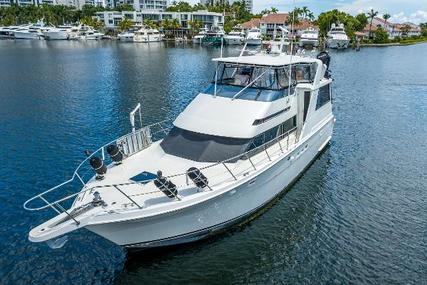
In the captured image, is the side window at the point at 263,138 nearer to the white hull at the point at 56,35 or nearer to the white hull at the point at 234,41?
the white hull at the point at 234,41

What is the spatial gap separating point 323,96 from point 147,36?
108373mm

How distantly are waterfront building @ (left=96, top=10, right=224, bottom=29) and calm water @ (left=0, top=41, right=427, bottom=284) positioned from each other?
109 metres

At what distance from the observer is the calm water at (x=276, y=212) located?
1214 centimetres

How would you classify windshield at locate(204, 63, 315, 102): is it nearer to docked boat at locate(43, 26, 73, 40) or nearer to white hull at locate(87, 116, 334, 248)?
white hull at locate(87, 116, 334, 248)

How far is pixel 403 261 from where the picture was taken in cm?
1266

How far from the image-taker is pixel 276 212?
1556 centimetres

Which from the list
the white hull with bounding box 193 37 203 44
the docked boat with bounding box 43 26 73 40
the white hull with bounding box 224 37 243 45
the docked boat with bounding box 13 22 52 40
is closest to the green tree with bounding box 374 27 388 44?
the white hull with bounding box 224 37 243 45

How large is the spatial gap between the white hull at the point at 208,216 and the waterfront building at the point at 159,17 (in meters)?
125

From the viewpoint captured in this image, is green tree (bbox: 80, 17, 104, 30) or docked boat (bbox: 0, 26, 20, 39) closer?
docked boat (bbox: 0, 26, 20, 39)

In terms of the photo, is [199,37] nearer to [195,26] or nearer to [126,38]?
[195,26]

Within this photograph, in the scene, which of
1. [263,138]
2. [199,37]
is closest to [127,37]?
[199,37]

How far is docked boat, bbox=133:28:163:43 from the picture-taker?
117 m

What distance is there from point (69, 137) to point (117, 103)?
1067cm

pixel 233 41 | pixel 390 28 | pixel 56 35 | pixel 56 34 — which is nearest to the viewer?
pixel 233 41
